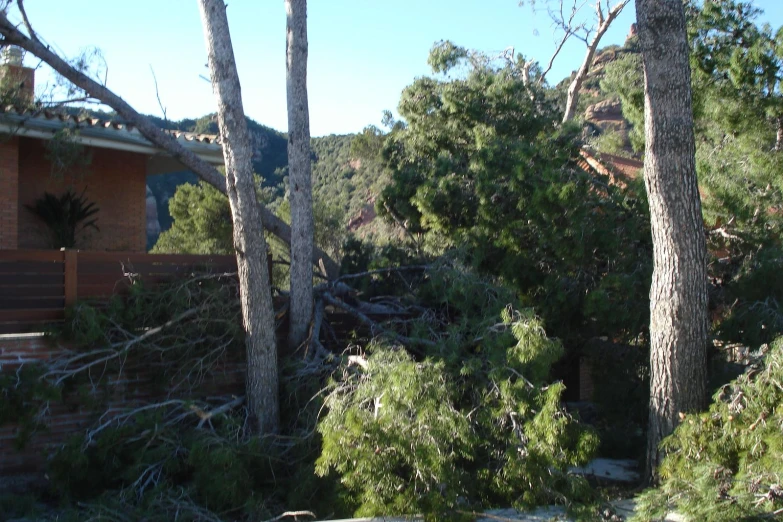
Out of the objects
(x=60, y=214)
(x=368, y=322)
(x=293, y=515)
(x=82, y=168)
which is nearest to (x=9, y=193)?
(x=60, y=214)

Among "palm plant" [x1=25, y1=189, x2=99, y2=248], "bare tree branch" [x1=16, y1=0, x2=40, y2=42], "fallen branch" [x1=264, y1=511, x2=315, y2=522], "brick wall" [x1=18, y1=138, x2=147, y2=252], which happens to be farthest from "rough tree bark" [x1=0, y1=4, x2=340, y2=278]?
"fallen branch" [x1=264, y1=511, x2=315, y2=522]

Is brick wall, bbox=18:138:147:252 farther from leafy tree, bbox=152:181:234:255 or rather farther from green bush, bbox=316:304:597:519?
green bush, bbox=316:304:597:519

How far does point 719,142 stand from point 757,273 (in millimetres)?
3638

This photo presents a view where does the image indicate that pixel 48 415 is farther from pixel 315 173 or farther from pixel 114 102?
pixel 315 173

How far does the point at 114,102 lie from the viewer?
32.8 ft

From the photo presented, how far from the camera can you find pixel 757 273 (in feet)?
29.4

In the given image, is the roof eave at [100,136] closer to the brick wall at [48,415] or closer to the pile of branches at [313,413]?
the pile of branches at [313,413]

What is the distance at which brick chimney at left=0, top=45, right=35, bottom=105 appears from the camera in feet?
33.2

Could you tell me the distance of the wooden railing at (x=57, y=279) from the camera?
8008 mm

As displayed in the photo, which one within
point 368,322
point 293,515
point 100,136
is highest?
point 100,136

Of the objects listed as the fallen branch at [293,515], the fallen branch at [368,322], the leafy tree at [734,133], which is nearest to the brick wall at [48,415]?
the fallen branch at [368,322]

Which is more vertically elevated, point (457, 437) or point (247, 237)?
point (247, 237)

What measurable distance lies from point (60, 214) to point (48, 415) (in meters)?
4.40

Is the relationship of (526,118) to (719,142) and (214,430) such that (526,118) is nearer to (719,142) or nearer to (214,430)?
(719,142)
